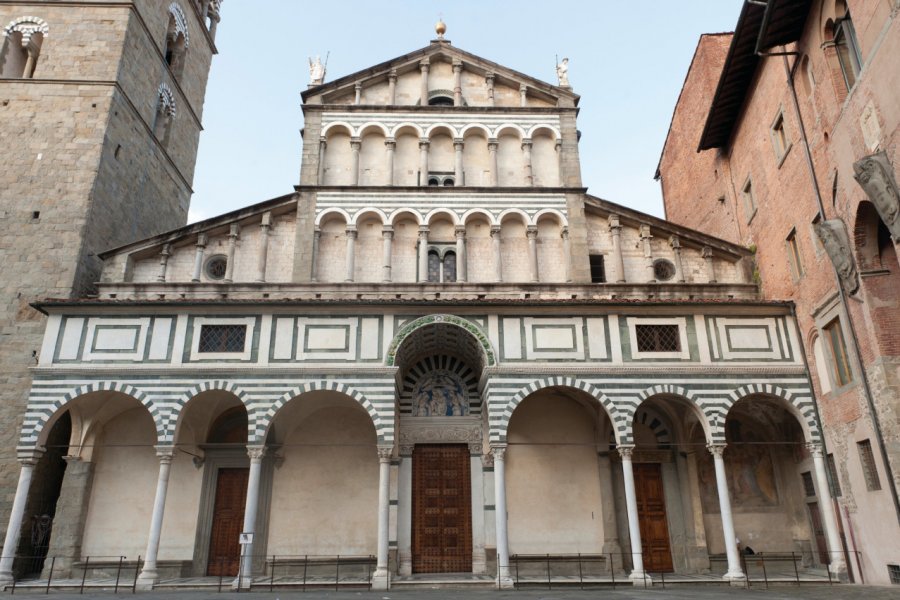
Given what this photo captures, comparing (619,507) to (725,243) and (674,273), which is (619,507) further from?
(725,243)

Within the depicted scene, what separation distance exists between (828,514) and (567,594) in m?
5.49

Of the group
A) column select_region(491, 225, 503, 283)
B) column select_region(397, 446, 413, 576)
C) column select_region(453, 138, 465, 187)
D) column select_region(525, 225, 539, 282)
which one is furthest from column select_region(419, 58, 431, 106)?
column select_region(397, 446, 413, 576)

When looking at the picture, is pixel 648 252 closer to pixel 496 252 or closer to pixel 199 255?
pixel 496 252

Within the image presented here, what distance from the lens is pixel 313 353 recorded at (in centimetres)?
1421

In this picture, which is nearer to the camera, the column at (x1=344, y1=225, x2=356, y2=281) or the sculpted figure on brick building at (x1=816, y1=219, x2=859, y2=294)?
the sculpted figure on brick building at (x1=816, y1=219, x2=859, y2=294)

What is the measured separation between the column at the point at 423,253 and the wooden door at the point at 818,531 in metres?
10.0

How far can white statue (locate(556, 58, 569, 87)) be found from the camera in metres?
19.1

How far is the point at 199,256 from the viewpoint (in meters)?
16.3

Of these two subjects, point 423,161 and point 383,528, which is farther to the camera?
point 423,161

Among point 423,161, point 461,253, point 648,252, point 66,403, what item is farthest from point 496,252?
point 66,403

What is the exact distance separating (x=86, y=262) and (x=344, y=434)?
25.3ft

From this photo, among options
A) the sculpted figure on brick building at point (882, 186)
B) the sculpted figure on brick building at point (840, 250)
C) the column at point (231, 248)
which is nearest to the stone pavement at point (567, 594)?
the sculpted figure on brick building at point (840, 250)

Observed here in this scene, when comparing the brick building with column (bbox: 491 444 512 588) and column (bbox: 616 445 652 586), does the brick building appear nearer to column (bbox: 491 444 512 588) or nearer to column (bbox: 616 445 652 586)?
column (bbox: 616 445 652 586)

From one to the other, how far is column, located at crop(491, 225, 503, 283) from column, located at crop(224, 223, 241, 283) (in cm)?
638
